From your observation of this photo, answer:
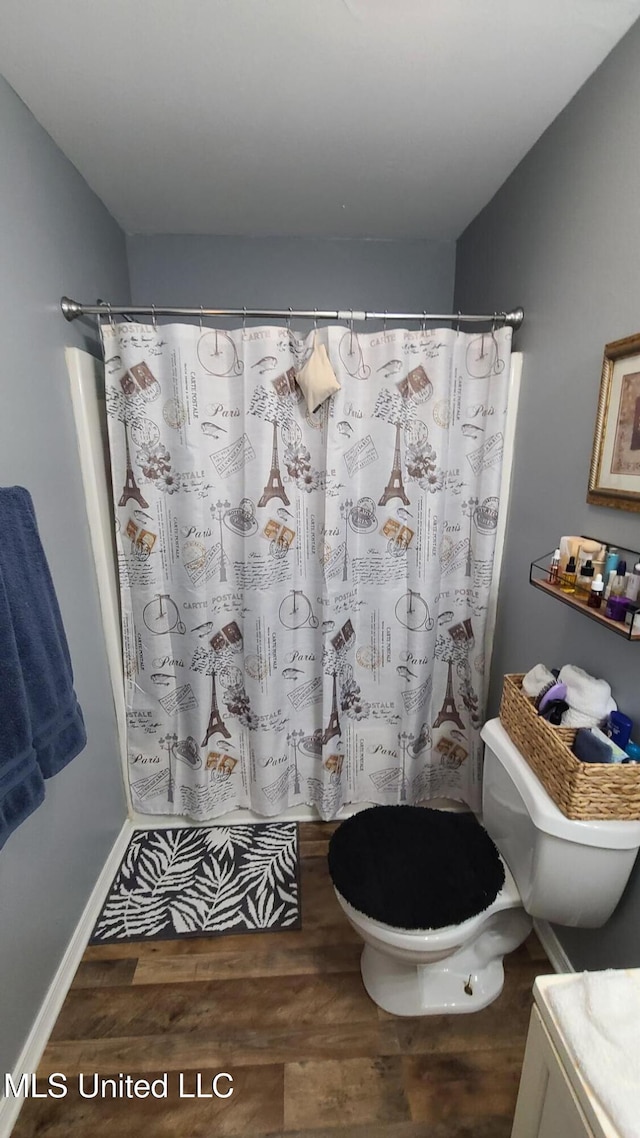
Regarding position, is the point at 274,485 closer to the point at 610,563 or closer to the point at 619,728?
the point at 610,563

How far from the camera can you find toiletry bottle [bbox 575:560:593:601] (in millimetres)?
1180

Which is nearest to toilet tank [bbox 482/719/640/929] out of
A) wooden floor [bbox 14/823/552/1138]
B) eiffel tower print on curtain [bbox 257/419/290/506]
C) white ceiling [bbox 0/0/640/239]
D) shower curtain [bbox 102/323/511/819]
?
wooden floor [bbox 14/823/552/1138]

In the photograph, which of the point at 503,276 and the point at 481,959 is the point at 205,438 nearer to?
the point at 503,276

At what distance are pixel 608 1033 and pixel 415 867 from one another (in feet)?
2.20

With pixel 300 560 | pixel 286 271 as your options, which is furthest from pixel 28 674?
pixel 286 271

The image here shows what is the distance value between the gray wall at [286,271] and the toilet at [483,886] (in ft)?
6.14

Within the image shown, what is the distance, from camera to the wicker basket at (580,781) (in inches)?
41.3

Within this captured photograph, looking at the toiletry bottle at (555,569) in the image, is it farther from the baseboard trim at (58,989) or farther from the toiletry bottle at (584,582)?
the baseboard trim at (58,989)

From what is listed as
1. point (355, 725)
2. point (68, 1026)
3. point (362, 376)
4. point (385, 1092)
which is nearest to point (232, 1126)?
point (385, 1092)

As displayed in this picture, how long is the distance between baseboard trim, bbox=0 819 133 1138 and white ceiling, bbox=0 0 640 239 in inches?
92.9

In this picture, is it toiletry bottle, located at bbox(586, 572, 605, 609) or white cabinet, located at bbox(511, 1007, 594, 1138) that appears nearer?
white cabinet, located at bbox(511, 1007, 594, 1138)

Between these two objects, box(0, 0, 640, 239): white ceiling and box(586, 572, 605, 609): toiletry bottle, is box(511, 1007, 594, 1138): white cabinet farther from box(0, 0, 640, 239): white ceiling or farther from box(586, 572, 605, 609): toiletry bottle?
box(0, 0, 640, 239): white ceiling

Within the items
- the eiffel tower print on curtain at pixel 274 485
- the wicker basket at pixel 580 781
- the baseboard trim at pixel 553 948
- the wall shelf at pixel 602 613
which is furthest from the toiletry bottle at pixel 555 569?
the baseboard trim at pixel 553 948

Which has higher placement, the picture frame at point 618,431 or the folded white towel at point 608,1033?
the picture frame at point 618,431
